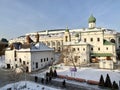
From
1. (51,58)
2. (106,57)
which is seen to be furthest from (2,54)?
(106,57)

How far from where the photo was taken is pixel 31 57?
1672 inches

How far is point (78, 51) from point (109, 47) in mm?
9862

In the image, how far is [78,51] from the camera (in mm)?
50812

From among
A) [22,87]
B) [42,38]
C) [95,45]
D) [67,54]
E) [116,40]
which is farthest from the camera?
[42,38]

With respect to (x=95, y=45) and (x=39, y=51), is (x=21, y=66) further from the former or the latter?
(x=95, y=45)

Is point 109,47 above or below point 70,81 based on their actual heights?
above

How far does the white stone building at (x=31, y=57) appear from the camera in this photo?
1676 inches

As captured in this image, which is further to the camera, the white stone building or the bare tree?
the bare tree

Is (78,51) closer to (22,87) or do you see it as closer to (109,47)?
(109,47)

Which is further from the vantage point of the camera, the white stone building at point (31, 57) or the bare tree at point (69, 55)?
the bare tree at point (69, 55)

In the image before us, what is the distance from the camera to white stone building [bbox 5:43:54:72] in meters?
42.6

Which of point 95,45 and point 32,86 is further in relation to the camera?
point 95,45

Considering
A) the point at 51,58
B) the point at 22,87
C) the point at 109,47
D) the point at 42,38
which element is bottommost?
the point at 22,87

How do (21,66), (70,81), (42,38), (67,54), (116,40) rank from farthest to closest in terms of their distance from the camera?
(42,38), (116,40), (67,54), (21,66), (70,81)
